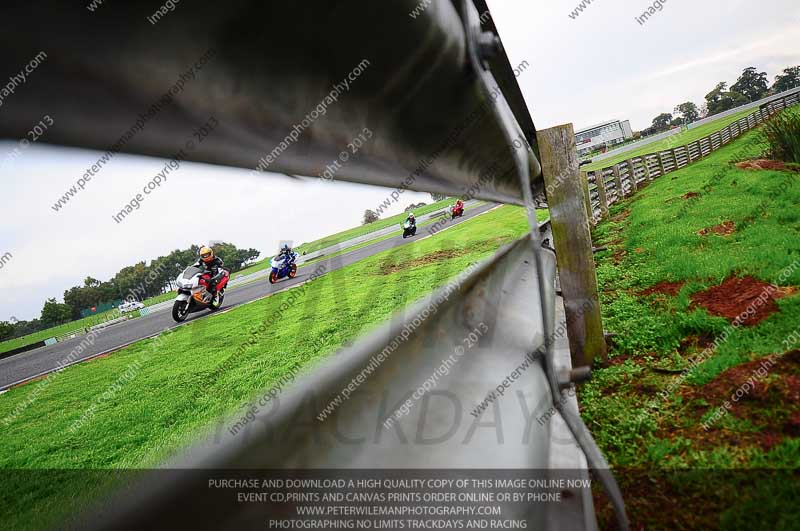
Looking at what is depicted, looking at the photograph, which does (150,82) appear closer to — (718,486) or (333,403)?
(333,403)

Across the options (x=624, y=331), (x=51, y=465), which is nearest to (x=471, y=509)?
(x=624, y=331)

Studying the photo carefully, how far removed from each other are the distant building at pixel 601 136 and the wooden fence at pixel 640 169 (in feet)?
92.3

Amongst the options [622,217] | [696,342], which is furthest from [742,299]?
[622,217]

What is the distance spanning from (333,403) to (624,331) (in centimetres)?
331

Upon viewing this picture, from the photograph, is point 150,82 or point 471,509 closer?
point 150,82

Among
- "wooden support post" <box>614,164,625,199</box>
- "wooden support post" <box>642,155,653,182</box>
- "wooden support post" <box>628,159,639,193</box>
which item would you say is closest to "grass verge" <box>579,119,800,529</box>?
"wooden support post" <box>614,164,625,199</box>

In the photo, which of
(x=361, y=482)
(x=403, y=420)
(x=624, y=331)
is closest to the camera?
(x=361, y=482)

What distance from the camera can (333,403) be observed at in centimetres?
59

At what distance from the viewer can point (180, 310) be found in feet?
31.4

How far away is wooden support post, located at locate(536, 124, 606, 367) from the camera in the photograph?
251 cm

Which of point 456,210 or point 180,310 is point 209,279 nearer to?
point 180,310

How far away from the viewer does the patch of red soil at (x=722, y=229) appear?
5.27m

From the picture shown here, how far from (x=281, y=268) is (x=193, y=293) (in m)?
4.81

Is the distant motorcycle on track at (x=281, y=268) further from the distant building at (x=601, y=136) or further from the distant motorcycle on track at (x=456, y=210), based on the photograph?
the distant building at (x=601, y=136)
